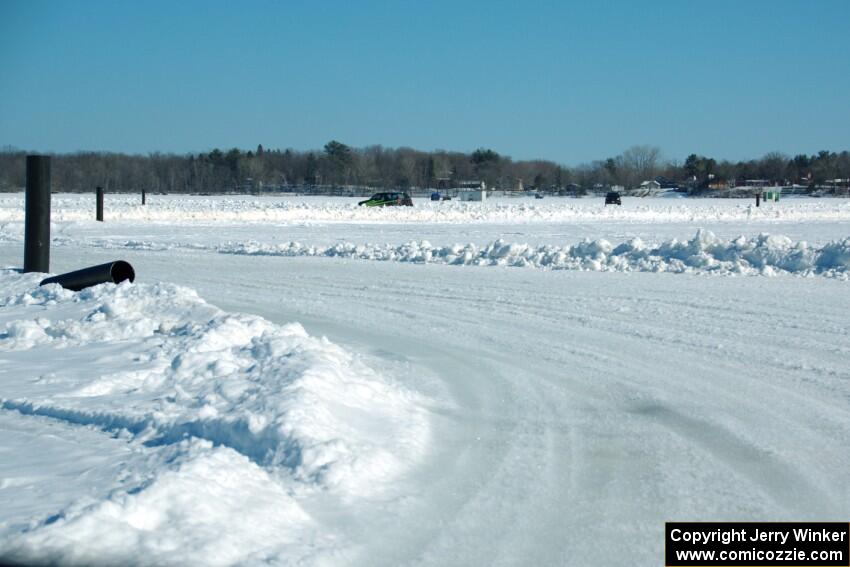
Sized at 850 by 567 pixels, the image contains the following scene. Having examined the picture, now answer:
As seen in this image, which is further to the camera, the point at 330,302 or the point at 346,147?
the point at 346,147

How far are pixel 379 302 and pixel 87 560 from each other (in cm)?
862

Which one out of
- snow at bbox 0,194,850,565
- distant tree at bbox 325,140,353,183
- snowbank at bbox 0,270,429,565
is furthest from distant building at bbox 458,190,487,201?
snowbank at bbox 0,270,429,565

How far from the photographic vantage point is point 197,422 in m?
5.37

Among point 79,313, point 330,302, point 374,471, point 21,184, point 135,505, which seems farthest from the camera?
point 21,184

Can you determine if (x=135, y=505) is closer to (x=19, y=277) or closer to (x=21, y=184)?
(x=19, y=277)

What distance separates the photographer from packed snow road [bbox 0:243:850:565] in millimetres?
4387

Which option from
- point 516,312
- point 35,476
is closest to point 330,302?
point 516,312

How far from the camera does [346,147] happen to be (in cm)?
14625

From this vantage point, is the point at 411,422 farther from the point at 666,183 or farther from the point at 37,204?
the point at 666,183

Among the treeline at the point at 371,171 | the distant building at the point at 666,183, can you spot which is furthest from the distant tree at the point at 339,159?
the distant building at the point at 666,183

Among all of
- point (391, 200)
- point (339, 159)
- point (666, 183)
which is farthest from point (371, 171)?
point (391, 200)

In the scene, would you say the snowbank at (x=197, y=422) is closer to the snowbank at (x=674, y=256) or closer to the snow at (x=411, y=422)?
the snow at (x=411, y=422)

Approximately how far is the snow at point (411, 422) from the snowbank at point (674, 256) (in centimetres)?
244

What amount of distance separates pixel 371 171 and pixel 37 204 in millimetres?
133275
